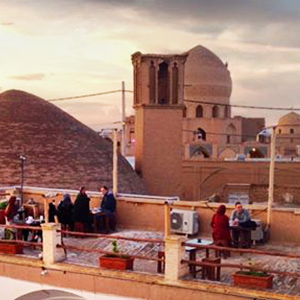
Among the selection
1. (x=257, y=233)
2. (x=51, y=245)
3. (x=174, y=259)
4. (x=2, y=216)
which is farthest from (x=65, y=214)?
(x=174, y=259)

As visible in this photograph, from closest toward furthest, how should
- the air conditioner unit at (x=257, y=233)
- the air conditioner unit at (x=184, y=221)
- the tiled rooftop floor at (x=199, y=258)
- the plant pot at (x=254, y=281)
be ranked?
the plant pot at (x=254, y=281)
the tiled rooftop floor at (x=199, y=258)
the air conditioner unit at (x=257, y=233)
the air conditioner unit at (x=184, y=221)

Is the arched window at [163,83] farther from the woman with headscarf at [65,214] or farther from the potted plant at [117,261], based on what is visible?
the potted plant at [117,261]

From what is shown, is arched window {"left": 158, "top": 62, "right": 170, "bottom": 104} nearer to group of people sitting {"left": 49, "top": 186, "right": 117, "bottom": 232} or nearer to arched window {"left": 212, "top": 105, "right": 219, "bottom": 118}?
group of people sitting {"left": 49, "top": 186, "right": 117, "bottom": 232}

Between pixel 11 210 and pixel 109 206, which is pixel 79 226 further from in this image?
pixel 11 210

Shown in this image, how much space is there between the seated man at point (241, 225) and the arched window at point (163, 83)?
16316mm

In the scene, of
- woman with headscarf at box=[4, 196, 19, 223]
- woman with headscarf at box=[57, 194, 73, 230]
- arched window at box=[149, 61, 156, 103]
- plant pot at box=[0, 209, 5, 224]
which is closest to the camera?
woman with headscarf at box=[4, 196, 19, 223]

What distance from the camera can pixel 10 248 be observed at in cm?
1048

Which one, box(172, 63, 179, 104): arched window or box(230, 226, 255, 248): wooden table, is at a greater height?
box(172, 63, 179, 104): arched window

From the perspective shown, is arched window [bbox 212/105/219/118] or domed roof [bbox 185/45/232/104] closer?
domed roof [bbox 185/45/232/104]

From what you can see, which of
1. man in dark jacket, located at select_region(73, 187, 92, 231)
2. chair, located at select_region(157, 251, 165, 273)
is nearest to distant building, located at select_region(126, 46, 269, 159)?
man in dark jacket, located at select_region(73, 187, 92, 231)

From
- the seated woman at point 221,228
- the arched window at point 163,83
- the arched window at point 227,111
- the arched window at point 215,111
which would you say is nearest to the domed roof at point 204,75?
the arched window at point 215,111

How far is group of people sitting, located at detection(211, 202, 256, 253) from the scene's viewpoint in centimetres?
1013

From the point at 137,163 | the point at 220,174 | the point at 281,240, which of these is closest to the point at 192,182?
the point at 220,174

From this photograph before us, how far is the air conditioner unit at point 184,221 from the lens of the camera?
11.7m
